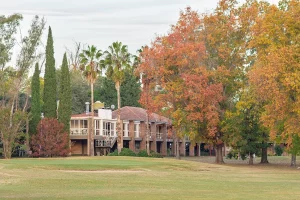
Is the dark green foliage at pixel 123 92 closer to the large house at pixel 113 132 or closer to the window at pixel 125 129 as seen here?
the large house at pixel 113 132

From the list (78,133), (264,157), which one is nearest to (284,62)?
(264,157)

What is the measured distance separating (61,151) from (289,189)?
47433mm

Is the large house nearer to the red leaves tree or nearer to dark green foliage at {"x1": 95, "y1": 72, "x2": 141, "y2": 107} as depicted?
the red leaves tree

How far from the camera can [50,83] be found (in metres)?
78.2

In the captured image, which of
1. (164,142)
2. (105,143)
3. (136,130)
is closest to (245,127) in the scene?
(105,143)

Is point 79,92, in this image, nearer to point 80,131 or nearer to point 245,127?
point 80,131

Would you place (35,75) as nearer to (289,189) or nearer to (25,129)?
(25,129)

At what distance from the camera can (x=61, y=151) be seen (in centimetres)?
7381

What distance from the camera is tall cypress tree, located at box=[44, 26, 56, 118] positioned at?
76812 mm

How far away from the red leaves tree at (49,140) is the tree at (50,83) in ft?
9.79

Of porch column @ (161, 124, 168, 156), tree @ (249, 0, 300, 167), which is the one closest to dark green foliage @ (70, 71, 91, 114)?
porch column @ (161, 124, 168, 156)

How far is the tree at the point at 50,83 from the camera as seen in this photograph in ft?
252

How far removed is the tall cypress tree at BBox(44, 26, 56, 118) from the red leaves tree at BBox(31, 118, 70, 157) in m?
2.98

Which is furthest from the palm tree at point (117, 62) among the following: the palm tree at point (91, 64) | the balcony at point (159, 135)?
the balcony at point (159, 135)
